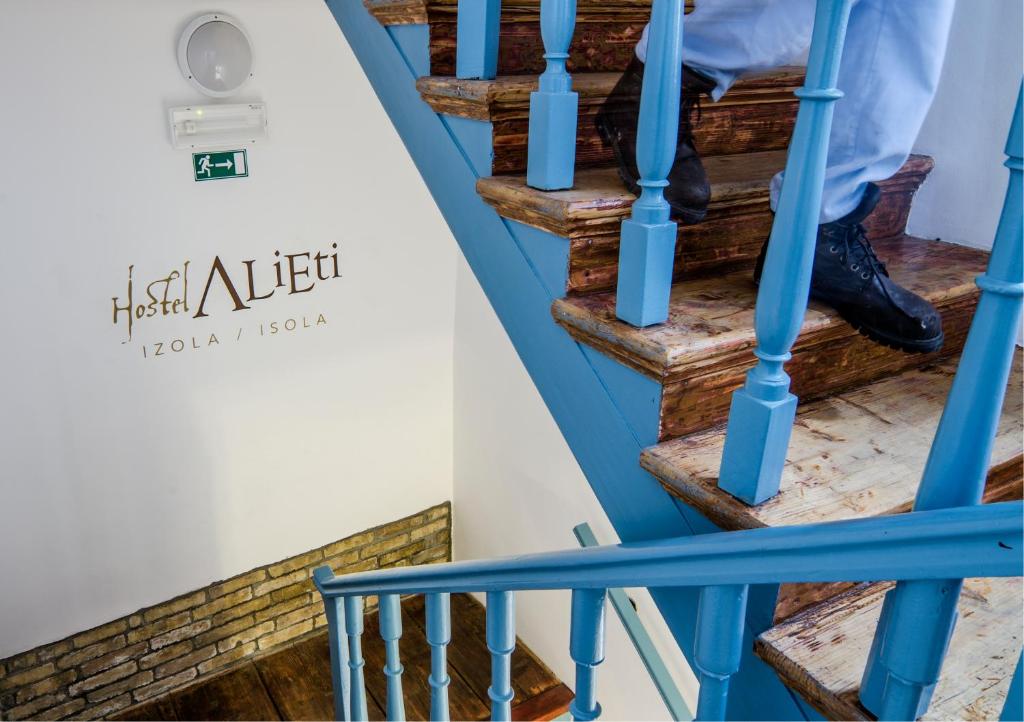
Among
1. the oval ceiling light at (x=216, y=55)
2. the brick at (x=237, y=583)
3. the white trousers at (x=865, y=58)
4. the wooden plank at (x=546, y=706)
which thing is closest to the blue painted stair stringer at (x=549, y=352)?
the white trousers at (x=865, y=58)

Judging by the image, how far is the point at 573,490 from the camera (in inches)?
138

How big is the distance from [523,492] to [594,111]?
8.72 ft

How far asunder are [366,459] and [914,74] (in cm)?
325

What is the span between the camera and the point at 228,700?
12.0ft

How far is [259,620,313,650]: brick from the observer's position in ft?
12.8

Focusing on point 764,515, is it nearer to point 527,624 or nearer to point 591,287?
point 591,287

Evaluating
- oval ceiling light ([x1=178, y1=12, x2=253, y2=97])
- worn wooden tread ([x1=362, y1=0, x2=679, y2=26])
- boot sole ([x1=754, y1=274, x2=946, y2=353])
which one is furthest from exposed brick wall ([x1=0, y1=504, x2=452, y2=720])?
boot sole ([x1=754, y1=274, x2=946, y2=353])

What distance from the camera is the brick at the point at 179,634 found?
3584 millimetres

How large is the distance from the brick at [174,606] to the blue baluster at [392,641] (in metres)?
2.22

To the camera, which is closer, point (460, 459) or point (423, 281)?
point (423, 281)

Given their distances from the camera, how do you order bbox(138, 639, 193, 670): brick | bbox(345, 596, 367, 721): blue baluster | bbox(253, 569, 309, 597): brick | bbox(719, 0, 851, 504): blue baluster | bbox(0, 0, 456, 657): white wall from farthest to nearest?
bbox(253, 569, 309, 597): brick, bbox(138, 639, 193, 670): brick, bbox(0, 0, 456, 657): white wall, bbox(345, 596, 367, 721): blue baluster, bbox(719, 0, 851, 504): blue baluster

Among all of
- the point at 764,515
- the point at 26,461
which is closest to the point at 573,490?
the point at 26,461

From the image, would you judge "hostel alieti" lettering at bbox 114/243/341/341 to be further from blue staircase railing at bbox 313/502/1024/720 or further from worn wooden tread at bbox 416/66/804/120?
blue staircase railing at bbox 313/502/1024/720

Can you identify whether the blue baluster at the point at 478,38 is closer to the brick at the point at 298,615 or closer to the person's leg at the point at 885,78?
the person's leg at the point at 885,78
